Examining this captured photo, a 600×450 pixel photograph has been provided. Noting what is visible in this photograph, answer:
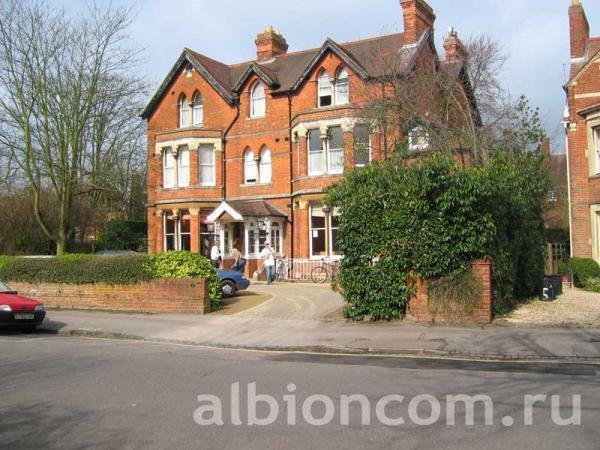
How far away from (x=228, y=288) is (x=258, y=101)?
13.3m

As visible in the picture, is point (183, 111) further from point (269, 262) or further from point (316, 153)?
point (269, 262)

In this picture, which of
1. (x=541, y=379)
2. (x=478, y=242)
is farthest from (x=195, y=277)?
(x=541, y=379)

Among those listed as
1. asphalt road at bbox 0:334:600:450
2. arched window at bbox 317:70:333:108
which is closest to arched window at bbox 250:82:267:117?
arched window at bbox 317:70:333:108

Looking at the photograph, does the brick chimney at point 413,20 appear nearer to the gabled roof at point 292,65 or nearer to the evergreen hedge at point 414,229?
the gabled roof at point 292,65

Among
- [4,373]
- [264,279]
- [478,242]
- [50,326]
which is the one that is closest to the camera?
[4,373]

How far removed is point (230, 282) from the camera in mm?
19688

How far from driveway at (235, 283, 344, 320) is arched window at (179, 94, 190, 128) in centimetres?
1280

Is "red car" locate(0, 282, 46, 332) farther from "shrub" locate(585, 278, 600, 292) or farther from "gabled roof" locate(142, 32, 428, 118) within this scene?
"shrub" locate(585, 278, 600, 292)

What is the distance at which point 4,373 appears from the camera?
916cm

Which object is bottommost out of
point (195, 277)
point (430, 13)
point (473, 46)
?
point (195, 277)

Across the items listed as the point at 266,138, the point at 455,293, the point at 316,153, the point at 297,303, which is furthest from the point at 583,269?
the point at 266,138

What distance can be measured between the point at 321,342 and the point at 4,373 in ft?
18.7

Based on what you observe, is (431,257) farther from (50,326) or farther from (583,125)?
(583,125)

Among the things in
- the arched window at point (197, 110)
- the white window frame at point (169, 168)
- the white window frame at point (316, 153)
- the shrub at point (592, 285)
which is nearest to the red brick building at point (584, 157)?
the shrub at point (592, 285)
